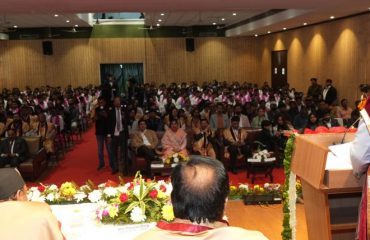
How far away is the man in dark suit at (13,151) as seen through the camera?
9453 mm

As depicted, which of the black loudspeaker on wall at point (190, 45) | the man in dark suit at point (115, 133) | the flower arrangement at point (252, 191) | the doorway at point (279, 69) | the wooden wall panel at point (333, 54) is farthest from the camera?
the black loudspeaker on wall at point (190, 45)

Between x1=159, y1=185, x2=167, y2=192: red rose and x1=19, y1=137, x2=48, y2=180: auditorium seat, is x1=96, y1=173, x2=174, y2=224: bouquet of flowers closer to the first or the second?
x1=159, y1=185, x2=167, y2=192: red rose

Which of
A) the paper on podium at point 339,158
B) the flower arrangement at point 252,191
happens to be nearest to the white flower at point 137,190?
the paper on podium at point 339,158

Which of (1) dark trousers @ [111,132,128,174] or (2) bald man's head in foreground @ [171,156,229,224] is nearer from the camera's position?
(2) bald man's head in foreground @ [171,156,229,224]

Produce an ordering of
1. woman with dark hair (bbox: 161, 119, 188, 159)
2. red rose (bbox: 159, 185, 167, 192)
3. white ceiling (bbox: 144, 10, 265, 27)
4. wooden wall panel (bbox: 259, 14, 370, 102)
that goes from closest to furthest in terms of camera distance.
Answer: red rose (bbox: 159, 185, 167, 192) < woman with dark hair (bbox: 161, 119, 188, 159) < wooden wall panel (bbox: 259, 14, 370, 102) < white ceiling (bbox: 144, 10, 265, 27)

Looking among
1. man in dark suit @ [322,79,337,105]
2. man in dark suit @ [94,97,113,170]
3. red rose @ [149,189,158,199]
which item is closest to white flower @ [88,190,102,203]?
red rose @ [149,189,158,199]

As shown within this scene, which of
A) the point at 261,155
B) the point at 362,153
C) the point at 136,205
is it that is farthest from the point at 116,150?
the point at 362,153

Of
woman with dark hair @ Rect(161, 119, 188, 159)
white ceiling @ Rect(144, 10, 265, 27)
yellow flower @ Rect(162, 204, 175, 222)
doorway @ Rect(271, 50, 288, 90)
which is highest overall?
white ceiling @ Rect(144, 10, 265, 27)

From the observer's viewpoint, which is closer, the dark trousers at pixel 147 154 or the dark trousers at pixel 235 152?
the dark trousers at pixel 147 154

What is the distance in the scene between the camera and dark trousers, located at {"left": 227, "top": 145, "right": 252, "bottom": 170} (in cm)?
1015

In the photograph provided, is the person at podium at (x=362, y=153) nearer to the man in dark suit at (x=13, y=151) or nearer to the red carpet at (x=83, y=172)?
the red carpet at (x=83, y=172)

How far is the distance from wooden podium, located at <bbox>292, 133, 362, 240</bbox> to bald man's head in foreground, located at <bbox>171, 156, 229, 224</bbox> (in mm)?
1724

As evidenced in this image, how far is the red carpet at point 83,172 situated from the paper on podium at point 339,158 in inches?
218

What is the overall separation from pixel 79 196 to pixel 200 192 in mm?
3444
